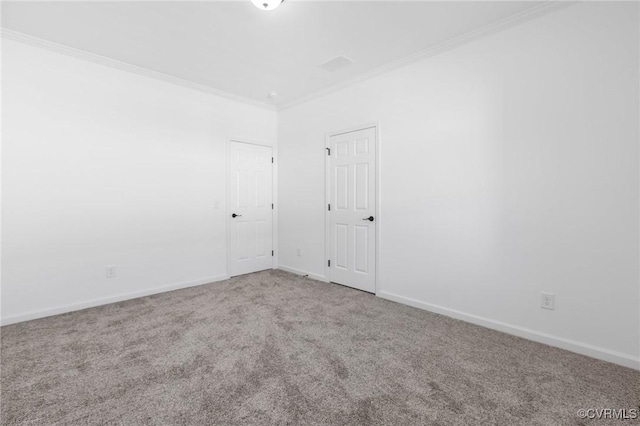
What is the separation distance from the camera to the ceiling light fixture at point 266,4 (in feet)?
7.31

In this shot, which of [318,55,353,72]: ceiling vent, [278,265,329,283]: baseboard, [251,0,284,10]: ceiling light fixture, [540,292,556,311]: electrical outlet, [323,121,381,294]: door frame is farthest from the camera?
[278,265,329,283]: baseboard

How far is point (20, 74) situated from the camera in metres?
2.80

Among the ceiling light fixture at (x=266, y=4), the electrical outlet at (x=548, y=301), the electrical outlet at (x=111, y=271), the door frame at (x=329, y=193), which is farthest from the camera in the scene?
the door frame at (x=329, y=193)

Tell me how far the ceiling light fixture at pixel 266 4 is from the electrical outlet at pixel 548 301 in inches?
127

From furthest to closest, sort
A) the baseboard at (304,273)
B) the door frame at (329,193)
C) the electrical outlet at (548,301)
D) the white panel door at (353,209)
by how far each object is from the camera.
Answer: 1. the baseboard at (304,273)
2. the white panel door at (353,209)
3. the door frame at (329,193)
4. the electrical outlet at (548,301)

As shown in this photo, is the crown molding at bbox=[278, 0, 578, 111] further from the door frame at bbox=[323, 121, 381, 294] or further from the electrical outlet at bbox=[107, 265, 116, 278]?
the electrical outlet at bbox=[107, 265, 116, 278]

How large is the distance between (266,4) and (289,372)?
276 cm

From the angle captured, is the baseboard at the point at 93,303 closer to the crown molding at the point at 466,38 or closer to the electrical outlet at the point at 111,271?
the electrical outlet at the point at 111,271

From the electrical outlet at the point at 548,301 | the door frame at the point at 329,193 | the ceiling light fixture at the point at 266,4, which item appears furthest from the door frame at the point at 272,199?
the electrical outlet at the point at 548,301

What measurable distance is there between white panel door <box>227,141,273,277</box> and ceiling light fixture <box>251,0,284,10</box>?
2365 millimetres

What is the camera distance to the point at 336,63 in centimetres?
333

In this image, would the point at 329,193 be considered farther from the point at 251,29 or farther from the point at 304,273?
the point at 251,29

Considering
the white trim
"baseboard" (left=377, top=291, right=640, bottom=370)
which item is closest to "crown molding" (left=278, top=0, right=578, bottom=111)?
the white trim

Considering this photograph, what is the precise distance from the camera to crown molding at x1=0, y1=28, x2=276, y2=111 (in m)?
2.76
